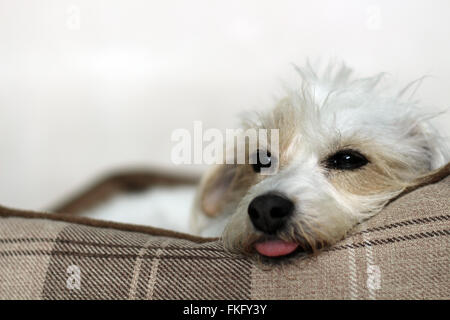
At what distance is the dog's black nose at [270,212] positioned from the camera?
42.3 inches

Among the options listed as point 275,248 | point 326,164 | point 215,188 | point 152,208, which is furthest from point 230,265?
point 152,208

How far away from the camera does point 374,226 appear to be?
3.25 ft

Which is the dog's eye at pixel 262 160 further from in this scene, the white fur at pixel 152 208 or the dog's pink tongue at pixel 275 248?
the white fur at pixel 152 208

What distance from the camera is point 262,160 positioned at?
1.46 meters

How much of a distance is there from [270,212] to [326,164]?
34 cm

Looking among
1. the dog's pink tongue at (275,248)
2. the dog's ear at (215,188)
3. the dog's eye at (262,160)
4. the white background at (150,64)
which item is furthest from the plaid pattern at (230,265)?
the white background at (150,64)

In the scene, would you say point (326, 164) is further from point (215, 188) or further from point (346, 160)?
point (215, 188)

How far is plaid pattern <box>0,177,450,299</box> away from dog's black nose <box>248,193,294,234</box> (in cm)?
11

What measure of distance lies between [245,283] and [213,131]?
1.76 meters

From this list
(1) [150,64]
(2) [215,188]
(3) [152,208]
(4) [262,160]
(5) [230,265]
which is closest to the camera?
(5) [230,265]

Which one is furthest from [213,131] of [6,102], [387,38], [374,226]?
[374,226]

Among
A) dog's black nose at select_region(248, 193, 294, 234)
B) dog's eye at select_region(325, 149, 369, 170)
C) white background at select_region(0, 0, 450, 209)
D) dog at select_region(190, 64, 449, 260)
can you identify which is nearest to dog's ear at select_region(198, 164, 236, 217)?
dog at select_region(190, 64, 449, 260)

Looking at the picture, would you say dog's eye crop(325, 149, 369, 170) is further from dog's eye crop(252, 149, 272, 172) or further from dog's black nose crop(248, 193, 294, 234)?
dog's black nose crop(248, 193, 294, 234)

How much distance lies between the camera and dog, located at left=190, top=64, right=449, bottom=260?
1.08 meters
